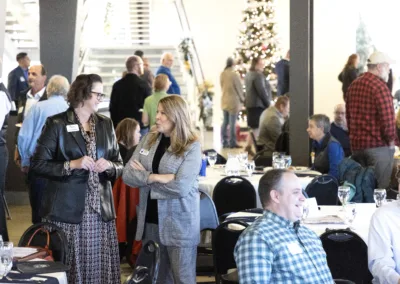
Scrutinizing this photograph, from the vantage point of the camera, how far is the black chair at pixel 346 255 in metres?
5.34

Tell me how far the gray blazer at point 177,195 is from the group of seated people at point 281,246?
1.47 metres

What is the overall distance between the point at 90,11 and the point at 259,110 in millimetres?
5403

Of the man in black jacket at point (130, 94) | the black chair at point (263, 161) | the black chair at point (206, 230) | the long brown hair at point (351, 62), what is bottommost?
the black chair at point (206, 230)

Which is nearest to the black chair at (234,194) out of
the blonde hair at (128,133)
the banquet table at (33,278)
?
the blonde hair at (128,133)

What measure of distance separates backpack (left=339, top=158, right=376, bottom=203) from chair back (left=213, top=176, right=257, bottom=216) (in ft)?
3.36

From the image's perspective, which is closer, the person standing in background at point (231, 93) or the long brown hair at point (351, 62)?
the long brown hair at point (351, 62)

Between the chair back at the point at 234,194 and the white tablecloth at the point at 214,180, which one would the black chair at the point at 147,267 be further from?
the white tablecloth at the point at 214,180

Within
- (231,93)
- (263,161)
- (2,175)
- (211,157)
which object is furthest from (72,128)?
(231,93)

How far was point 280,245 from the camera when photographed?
4.41 m

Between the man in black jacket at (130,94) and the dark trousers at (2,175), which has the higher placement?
the man in black jacket at (130,94)

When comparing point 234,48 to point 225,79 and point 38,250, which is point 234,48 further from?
point 38,250

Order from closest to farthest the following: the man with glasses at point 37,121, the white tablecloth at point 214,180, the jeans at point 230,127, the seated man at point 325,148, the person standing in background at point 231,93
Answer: the man with glasses at point 37,121 → the white tablecloth at point 214,180 → the seated man at point 325,148 → the person standing in background at point 231,93 → the jeans at point 230,127

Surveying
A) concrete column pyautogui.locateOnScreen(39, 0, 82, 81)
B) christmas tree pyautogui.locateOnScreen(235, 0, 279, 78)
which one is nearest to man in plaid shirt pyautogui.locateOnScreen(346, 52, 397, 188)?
concrete column pyautogui.locateOnScreen(39, 0, 82, 81)

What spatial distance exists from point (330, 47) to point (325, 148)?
7.02 m
